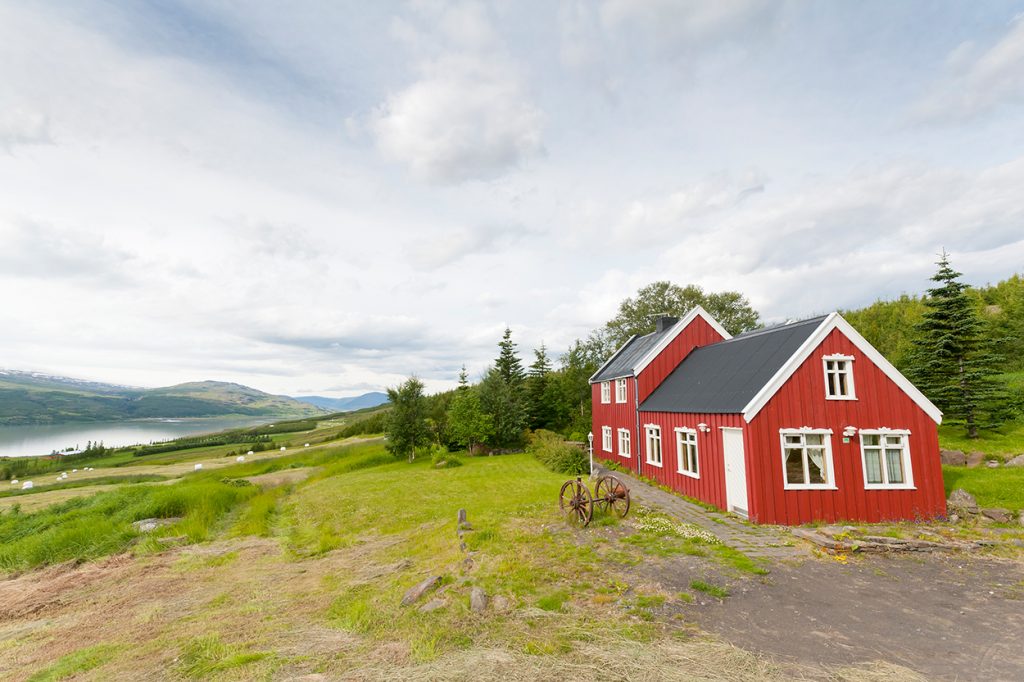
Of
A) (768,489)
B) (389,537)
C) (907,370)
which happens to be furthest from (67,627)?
(907,370)

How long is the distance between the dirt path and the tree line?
20289mm

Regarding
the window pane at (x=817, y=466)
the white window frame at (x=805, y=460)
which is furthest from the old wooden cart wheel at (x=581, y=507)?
the window pane at (x=817, y=466)

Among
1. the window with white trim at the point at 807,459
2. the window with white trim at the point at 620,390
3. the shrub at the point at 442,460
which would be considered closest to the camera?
the window with white trim at the point at 807,459

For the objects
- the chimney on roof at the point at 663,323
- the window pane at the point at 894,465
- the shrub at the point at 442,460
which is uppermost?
the chimney on roof at the point at 663,323

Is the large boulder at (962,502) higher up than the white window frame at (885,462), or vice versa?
the white window frame at (885,462)

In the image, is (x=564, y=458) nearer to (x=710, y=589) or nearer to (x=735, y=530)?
(x=735, y=530)

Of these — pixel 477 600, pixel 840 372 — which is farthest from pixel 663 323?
pixel 477 600

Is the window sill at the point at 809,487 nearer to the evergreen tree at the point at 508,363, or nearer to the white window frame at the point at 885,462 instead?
the white window frame at the point at 885,462

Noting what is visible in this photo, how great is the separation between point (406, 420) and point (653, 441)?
76.5 ft

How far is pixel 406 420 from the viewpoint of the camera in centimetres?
3981

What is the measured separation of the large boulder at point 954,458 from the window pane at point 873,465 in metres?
10.4

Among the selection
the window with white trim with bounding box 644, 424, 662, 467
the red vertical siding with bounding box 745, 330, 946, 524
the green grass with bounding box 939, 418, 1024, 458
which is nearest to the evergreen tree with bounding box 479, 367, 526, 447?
the window with white trim with bounding box 644, 424, 662, 467

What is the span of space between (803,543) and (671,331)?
16025 millimetres

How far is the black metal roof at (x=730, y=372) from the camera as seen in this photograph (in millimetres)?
17172
